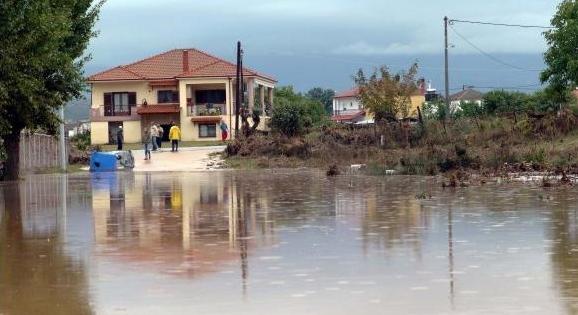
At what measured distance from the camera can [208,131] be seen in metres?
88.8

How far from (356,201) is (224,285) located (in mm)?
11592

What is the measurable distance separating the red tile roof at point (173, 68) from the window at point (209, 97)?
2413mm

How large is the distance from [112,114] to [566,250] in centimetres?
8176

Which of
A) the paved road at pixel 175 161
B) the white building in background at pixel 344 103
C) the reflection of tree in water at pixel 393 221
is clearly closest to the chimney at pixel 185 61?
the paved road at pixel 175 161

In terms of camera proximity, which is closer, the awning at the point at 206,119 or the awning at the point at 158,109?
the awning at the point at 206,119

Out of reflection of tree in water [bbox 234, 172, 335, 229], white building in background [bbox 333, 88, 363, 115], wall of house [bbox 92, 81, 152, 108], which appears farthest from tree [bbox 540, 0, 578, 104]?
white building in background [bbox 333, 88, 363, 115]

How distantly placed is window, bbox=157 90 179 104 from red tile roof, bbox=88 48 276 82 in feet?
5.08

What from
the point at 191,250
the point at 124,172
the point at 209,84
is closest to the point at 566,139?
the point at 124,172

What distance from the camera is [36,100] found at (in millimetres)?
31062

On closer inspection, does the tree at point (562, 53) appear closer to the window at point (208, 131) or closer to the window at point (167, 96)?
the window at point (208, 131)

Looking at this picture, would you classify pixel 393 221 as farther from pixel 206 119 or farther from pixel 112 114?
pixel 112 114

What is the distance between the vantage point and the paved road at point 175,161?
146 feet

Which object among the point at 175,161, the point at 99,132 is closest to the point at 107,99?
the point at 99,132

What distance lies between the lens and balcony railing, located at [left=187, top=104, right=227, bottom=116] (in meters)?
87.3
